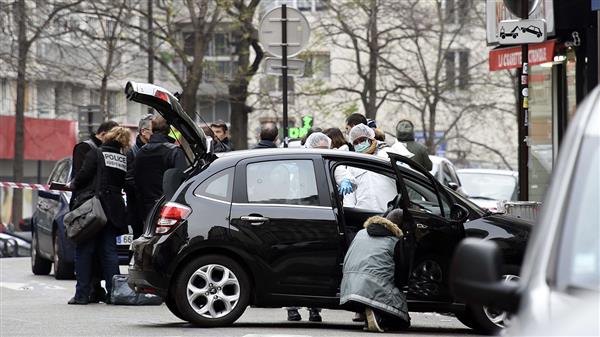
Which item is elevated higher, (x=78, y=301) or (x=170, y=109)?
(x=170, y=109)

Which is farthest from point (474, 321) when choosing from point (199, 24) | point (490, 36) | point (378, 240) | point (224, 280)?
point (199, 24)

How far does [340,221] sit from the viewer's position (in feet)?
42.8

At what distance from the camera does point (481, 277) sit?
487 centimetres

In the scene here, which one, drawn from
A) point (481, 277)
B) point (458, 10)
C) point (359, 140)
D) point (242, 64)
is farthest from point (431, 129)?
point (481, 277)

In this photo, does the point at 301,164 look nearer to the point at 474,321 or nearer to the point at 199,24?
the point at 474,321

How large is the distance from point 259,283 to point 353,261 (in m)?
0.86

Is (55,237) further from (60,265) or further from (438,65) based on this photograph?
(438,65)

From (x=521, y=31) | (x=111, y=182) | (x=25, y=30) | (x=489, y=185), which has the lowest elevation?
(x=111, y=182)

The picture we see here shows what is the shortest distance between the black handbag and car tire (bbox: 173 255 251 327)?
296 cm

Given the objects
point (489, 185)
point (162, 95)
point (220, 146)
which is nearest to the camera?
point (162, 95)

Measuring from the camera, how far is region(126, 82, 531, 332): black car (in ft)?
42.3

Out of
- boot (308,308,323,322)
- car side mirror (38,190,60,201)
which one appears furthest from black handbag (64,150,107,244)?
car side mirror (38,190,60,201)

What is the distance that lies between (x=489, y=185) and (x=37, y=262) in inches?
324

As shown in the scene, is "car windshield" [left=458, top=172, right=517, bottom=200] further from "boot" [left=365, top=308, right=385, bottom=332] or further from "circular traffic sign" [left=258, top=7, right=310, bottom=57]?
"boot" [left=365, top=308, right=385, bottom=332]
